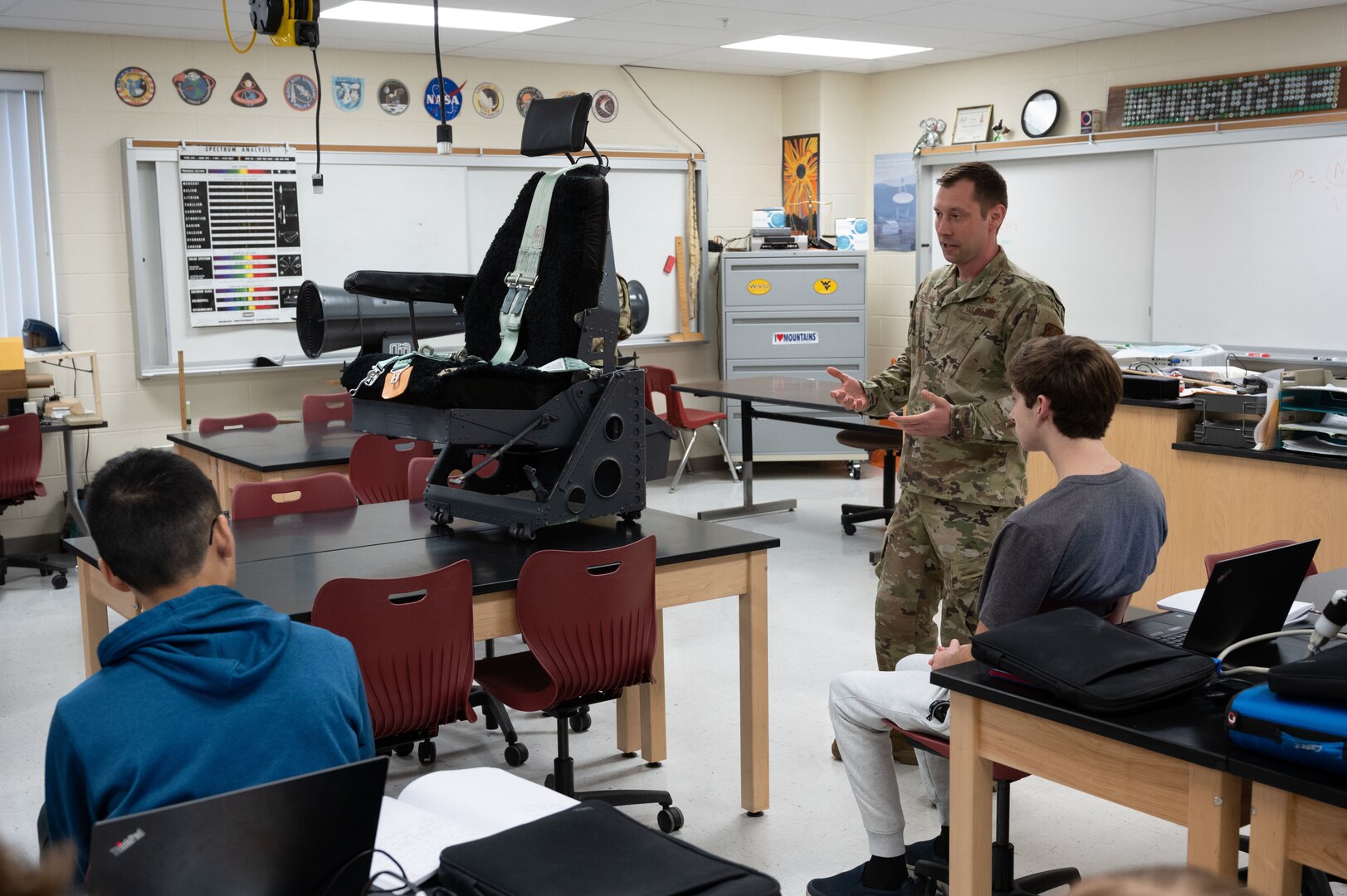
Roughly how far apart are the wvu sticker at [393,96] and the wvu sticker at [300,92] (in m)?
0.39

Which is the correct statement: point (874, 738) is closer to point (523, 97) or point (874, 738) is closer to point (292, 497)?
Answer: point (292, 497)

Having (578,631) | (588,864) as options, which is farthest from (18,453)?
(588,864)

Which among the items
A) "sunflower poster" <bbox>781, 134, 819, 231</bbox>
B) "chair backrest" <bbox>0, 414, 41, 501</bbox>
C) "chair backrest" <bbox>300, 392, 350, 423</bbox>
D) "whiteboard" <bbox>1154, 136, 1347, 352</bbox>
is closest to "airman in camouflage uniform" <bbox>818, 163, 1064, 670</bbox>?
"chair backrest" <bbox>300, 392, 350, 423</bbox>

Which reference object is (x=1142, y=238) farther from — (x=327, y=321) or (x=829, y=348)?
(x=327, y=321)

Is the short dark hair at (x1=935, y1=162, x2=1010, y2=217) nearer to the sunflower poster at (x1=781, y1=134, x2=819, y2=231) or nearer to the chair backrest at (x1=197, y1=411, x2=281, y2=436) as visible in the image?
the chair backrest at (x1=197, y1=411, x2=281, y2=436)

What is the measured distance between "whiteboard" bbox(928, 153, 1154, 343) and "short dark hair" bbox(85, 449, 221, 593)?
6.02 meters

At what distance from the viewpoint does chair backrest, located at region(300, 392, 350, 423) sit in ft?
19.4

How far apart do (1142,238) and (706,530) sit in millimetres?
4763

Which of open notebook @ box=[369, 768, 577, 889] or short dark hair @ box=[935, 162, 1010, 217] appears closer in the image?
open notebook @ box=[369, 768, 577, 889]

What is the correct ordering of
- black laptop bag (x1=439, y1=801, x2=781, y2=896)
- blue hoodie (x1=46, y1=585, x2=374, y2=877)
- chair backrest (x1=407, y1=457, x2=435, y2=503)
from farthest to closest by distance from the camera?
chair backrest (x1=407, y1=457, x2=435, y2=503) → blue hoodie (x1=46, y1=585, x2=374, y2=877) → black laptop bag (x1=439, y1=801, x2=781, y2=896)

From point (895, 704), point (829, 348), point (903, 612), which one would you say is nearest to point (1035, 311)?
point (903, 612)

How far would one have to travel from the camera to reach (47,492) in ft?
21.4

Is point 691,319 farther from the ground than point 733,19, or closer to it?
closer to it

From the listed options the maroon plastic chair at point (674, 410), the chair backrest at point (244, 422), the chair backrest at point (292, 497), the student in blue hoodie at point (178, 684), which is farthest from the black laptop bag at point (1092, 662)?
the maroon plastic chair at point (674, 410)
